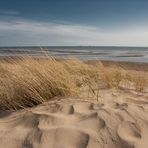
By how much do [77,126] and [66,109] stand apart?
50 centimetres

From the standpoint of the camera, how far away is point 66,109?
307cm

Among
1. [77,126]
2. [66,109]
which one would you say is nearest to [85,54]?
[66,109]

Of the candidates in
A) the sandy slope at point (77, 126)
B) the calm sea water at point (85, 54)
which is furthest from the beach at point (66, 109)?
the calm sea water at point (85, 54)

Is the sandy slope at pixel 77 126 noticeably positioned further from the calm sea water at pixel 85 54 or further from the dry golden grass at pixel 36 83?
the calm sea water at pixel 85 54

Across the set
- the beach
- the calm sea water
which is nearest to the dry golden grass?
the beach

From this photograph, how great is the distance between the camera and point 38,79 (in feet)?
12.5

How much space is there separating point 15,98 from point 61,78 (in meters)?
0.67

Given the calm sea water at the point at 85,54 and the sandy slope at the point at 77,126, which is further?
the calm sea water at the point at 85,54

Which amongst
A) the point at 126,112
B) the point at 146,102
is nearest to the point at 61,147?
the point at 126,112

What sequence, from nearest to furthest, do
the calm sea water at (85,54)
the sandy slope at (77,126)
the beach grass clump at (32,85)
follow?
the sandy slope at (77,126)
the beach grass clump at (32,85)
the calm sea water at (85,54)

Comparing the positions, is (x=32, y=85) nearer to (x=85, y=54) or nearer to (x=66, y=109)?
(x=66, y=109)

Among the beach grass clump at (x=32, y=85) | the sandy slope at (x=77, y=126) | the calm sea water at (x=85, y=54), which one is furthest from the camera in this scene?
the calm sea water at (x=85, y=54)

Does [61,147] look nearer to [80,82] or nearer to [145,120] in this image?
[145,120]

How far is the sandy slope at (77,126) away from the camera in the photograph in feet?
7.60
